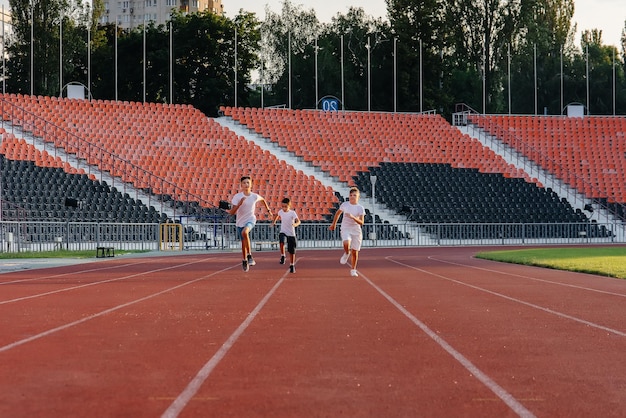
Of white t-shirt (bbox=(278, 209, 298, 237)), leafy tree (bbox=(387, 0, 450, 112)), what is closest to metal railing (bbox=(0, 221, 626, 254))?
white t-shirt (bbox=(278, 209, 298, 237))

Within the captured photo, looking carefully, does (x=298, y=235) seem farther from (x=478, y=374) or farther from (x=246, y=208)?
(x=478, y=374)

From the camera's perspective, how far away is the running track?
214 inches

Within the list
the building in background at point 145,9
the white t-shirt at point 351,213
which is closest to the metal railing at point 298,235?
the white t-shirt at point 351,213

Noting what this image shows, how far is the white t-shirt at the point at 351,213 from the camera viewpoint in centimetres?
1725

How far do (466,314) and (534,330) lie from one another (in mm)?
1602

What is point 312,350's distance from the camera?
7641 mm

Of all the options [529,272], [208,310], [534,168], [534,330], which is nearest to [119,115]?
[534,168]

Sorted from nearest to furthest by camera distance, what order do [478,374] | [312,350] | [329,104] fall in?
[478,374] < [312,350] < [329,104]

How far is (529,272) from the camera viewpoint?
19250mm

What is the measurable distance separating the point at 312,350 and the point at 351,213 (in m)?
9.68

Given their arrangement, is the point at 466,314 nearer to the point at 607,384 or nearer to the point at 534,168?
the point at 607,384

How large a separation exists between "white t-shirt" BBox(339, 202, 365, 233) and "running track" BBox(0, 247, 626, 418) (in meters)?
2.48

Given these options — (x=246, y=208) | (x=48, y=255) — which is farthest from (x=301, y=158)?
(x=246, y=208)

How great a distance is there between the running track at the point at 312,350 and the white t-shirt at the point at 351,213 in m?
2.48
